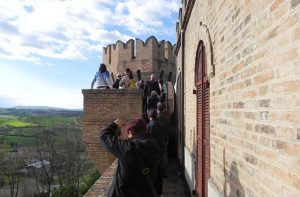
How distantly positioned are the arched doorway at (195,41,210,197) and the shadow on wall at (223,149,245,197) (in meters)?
1.95

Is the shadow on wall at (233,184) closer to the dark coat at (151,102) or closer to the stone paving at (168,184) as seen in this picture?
the stone paving at (168,184)

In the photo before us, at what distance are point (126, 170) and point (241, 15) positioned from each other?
1936 millimetres

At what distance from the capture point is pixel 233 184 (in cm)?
422

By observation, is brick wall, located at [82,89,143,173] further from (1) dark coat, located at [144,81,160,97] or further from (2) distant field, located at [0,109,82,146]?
(2) distant field, located at [0,109,82,146]

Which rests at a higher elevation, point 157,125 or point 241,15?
point 241,15

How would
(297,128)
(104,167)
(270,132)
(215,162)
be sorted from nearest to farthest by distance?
(297,128) < (270,132) < (215,162) < (104,167)

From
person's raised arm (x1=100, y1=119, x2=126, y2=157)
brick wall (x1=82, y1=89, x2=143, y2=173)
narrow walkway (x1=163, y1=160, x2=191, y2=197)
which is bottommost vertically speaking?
narrow walkway (x1=163, y1=160, x2=191, y2=197)

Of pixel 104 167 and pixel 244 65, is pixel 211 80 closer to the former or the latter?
pixel 244 65

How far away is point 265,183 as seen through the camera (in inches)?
119

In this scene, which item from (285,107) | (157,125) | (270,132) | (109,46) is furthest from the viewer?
(109,46)

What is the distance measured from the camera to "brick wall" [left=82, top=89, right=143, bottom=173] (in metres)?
12.0

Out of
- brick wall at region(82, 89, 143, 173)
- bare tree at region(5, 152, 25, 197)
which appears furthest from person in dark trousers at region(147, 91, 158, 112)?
bare tree at region(5, 152, 25, 197)

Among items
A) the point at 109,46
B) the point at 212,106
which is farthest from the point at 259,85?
the point at 109,46

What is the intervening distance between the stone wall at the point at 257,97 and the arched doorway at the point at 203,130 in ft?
4.75
